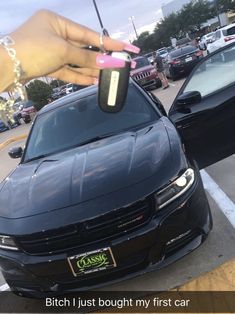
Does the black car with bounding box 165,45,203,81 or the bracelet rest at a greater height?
the bracelet

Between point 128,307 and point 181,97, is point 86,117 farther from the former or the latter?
point 128,307

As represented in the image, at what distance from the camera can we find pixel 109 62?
5.29ft

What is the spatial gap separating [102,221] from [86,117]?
76.4 inches

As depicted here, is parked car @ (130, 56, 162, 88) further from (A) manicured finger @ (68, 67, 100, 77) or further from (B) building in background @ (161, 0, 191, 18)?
(B) building in background @ (161, 0, 191, 18)

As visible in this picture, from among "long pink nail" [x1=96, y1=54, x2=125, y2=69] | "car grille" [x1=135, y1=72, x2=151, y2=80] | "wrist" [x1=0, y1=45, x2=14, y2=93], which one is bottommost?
"car grille" [x1=135, y1=72, x2=151, y2=80]

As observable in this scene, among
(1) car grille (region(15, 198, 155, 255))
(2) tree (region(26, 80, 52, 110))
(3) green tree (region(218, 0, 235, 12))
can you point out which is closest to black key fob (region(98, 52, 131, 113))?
(1) car grille (region(15, 198, 155, 255))

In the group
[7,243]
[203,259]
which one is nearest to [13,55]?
[7,243]

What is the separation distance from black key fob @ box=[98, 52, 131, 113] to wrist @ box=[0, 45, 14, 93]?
0.30m

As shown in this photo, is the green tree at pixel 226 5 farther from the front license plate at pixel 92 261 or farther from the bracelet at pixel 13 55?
the bracelet at pixel 13 55

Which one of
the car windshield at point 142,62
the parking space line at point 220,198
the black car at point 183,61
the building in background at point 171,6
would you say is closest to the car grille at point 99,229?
the parking space line at point 220,198

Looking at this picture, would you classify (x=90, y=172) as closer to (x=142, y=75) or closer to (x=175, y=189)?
(x=175, y=189)

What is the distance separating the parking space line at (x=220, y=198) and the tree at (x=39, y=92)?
26269 millimetres

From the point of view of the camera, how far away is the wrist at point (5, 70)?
149cm

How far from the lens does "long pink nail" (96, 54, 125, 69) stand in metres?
1.60
